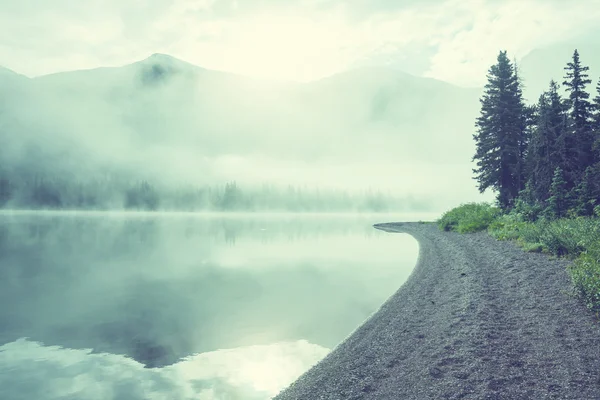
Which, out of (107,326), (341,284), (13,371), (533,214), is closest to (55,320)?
(107,326)

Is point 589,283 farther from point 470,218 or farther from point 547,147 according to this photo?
point 470,218

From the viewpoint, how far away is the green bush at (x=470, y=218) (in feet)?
127

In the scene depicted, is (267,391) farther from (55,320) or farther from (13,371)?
(55,320)

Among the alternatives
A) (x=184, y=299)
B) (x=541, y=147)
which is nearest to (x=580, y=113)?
(x=541, y=147)

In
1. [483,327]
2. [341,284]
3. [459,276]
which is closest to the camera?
[483,327]

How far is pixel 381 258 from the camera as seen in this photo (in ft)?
111

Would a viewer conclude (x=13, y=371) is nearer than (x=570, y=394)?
No

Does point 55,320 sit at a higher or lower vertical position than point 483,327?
lower

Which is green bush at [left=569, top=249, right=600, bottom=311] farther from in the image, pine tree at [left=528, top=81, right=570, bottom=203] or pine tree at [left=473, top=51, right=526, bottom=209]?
pine tree at [left=473, top=51, right=526, bottom=209]

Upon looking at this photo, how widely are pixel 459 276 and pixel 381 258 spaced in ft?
50.2

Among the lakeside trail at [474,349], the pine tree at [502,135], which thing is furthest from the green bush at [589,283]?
the pine tree at [502,135]

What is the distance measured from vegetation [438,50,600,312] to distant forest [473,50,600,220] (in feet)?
0.26

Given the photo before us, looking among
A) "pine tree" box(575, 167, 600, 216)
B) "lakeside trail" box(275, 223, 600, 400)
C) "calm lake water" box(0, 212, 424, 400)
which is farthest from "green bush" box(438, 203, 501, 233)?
"lakeside trail" box(275, 223, 600, 400)

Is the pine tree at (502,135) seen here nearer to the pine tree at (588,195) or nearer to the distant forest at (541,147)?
the distant forest at (541,147)
